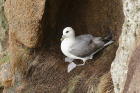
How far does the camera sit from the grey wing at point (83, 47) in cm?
294

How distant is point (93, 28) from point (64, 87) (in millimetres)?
1678

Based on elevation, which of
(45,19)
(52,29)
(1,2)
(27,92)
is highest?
(1,2)

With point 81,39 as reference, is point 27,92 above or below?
below

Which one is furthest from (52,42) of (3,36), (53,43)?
(3,36)

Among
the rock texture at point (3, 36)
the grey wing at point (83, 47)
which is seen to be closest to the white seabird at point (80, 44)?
the grey wing at point (83, 47)

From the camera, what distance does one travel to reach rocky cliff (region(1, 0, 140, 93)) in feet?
8.50

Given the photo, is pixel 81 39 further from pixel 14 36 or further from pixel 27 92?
pixel 27 92

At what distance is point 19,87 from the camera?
321 cm

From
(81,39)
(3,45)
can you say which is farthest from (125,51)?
(3,45)

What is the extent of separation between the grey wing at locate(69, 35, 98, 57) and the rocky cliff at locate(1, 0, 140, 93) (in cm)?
37

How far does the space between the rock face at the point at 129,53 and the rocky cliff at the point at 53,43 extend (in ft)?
2.01

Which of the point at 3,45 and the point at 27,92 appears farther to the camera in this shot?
the point at 3,45

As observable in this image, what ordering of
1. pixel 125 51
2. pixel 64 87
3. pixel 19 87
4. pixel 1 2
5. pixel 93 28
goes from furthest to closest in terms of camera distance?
1. pixel 1 2
2. pixel 93 28
3. pixel 19 87
4. pixel 64 87
5. pixel 125 51

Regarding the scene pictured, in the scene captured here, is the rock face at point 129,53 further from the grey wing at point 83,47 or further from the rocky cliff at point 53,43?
the grey wing at point 83,47
